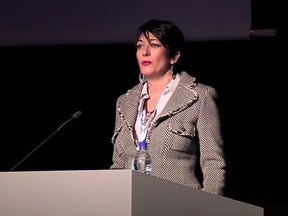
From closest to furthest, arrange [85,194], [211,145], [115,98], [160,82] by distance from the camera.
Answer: [85,194]
[211,145]
[160,82]
[115,98]

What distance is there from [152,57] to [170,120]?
0.75 ft

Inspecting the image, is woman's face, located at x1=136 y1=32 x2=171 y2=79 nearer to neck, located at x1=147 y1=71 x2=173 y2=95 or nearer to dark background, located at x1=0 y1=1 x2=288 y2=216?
neck, located at x1=147 y1=71 x2=173 y2=95

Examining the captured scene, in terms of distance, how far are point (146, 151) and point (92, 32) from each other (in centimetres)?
95

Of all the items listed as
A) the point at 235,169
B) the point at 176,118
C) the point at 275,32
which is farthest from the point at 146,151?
the point at 275,32

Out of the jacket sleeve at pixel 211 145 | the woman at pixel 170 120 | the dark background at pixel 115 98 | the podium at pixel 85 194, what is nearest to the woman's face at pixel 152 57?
the woman at pixel 170 120

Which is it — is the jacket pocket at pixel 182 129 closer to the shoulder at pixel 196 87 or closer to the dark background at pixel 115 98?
the shoulder at pixel 196 87

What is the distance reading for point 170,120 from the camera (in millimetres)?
2480

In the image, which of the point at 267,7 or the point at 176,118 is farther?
the point at 267,7

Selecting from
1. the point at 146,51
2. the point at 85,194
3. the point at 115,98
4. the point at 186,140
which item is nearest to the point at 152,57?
the point at 146,51

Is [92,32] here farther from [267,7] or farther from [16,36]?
[267,7]

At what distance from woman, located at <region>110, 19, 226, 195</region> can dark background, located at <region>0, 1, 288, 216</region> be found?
0.56m

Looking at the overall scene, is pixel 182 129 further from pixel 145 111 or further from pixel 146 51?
pixel 146 51

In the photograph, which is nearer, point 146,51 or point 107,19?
point 146,51

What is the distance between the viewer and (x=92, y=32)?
3.26 metres
